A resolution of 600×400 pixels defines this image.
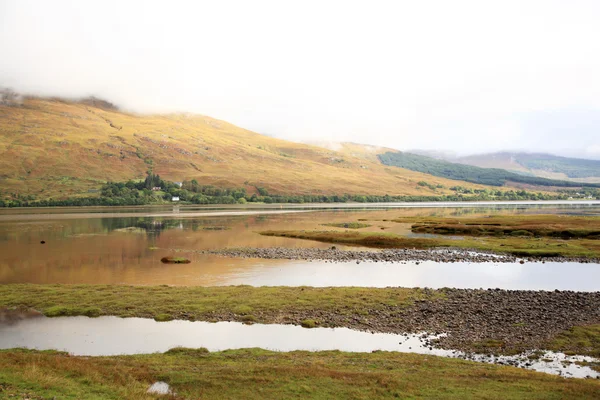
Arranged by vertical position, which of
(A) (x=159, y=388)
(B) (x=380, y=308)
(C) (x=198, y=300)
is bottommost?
(C) (x=198, y=300)

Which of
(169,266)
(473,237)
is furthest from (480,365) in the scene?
(473,237)

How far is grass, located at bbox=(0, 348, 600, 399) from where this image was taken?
15.5 meters

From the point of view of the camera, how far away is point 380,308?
30.9m

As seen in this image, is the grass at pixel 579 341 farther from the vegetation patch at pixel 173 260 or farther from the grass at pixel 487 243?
the vegetation patch at pixel 173 260

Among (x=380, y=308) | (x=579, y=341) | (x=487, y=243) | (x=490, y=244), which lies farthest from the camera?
(x=487, y=243)

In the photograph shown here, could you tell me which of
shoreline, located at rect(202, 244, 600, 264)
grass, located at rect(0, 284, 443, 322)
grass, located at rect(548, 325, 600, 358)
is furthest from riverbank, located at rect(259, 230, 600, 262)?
grass, located at rect(548, 325, 600, 358)

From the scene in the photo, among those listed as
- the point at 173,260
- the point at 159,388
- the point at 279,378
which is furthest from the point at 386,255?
the point at 159,388

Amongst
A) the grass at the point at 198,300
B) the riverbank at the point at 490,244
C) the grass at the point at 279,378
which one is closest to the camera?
the grass at the point at 279,378

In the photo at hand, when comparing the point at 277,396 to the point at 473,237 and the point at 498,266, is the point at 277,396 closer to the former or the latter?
the point at 498,266

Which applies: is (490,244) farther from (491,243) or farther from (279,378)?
(279,378)

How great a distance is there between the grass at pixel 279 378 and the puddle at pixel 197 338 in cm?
261

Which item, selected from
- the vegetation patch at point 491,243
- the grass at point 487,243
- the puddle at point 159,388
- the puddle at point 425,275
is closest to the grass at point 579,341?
the puddle at point 425,275

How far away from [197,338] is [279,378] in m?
9.33

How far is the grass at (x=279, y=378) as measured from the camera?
1553cm
